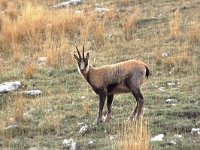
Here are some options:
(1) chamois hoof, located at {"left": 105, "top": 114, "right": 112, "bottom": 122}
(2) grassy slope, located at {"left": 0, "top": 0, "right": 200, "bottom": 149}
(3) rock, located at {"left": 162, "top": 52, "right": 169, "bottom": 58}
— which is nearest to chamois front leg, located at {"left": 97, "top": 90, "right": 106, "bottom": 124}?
(1) chamois hoof, located at {"left": 105, "top": 114, "right": 112, "bottom": 122}

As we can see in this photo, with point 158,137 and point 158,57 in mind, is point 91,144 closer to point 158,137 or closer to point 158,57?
point 158,137

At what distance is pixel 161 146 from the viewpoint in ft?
26.5

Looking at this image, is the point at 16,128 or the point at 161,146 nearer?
the point at 161,146

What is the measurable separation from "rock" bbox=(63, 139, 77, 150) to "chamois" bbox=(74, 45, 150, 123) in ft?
3.14

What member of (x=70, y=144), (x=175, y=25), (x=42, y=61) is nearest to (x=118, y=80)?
(x=70, y=144)

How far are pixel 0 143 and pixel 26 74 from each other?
4302mm

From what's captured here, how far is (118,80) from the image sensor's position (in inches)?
375

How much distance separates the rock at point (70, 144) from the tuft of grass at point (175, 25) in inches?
272

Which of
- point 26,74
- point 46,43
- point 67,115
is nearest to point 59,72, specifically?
point 26,74

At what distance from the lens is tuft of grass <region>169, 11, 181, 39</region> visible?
14.9 metres

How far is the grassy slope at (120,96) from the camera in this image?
357 inches

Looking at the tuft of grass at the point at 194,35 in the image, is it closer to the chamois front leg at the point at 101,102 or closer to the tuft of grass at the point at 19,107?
the tuft of grass at the point at 19,107

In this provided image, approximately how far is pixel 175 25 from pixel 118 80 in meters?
6.22

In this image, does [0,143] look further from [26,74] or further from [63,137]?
[26,74]
